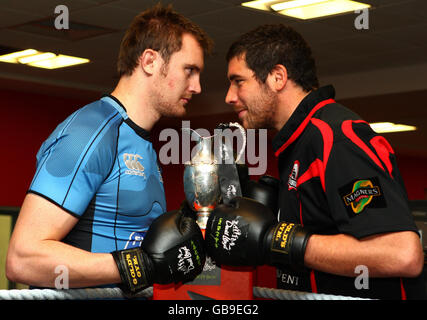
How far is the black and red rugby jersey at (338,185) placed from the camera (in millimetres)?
1466

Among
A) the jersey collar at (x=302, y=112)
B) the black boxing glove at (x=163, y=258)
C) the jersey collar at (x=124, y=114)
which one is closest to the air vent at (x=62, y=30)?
the jersey collar at (x=124, y=114)

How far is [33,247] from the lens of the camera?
4.57ft

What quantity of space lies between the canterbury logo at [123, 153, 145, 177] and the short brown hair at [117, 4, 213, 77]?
0.28 metres

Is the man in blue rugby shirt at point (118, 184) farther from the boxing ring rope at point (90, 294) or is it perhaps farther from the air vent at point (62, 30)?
the air vent at point (62, 30)

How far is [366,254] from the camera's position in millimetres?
1444

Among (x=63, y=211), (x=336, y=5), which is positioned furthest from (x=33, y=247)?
(x=336, y=5)

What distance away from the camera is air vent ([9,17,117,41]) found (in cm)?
465

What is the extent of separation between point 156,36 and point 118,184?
468 mm

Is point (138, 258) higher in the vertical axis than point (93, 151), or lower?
lower

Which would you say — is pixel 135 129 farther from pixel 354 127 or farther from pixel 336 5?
pixel 336 5

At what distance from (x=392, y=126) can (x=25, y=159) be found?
478 cm

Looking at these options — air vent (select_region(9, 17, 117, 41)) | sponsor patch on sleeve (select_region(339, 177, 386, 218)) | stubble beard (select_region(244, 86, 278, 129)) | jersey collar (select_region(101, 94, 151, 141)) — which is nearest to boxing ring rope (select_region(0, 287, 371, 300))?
sponsor patch on sleeve (select_region(339, 177, 386, 218))

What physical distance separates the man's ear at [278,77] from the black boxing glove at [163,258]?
0.64 m

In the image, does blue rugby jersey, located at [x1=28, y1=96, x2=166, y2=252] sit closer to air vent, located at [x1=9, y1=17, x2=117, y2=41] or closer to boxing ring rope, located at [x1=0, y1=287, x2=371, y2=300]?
boxing ring rope, located at [x1=0, y1=287, x2=371, y2=300]
